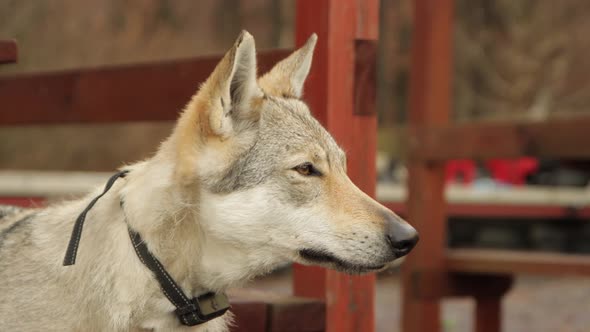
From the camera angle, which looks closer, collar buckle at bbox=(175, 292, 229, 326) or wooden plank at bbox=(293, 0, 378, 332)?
collar buckle at bbox=(175, 292, 229, 326)

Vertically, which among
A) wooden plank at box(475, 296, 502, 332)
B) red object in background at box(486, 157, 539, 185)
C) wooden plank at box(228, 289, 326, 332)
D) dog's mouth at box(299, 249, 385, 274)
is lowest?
red object in background at box(486, 157, 539, 185)

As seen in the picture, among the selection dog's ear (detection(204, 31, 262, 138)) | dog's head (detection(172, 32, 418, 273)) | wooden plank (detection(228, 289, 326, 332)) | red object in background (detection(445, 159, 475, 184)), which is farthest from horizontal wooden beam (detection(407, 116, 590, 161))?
red object in background (detection(445, 159, 475, 184))

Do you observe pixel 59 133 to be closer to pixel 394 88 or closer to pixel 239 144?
pixel 394 88

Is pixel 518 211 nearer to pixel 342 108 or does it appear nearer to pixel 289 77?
pixel 342 108

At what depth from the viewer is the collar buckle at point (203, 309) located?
9.44 ft

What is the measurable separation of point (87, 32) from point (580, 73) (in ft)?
34.1

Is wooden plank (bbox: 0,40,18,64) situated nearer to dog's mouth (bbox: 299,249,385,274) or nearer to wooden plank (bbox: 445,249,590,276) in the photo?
dog's mouth (bbox: 299,249,385,274)

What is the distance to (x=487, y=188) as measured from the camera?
12.2m

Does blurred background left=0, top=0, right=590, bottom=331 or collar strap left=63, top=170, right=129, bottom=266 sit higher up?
collar strap left=63, top=170, right=129, bottom=266

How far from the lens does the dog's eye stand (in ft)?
9.93

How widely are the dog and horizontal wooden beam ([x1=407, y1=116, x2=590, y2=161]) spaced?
3013 millimetres

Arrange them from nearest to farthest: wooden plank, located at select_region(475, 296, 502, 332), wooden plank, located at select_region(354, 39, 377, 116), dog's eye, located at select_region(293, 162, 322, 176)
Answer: dog's eye, located at select_region(293, 162, 322, 176) → wooden plank, located at select_region(354, 39, 377, 116) → wooden plank, located at select_region(475, 296, 502, 332)

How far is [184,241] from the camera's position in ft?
9.57

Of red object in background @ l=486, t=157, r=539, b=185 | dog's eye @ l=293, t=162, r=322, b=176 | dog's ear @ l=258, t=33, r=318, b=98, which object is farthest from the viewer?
red object in background @ l=486, t=157, r=539, b=185
